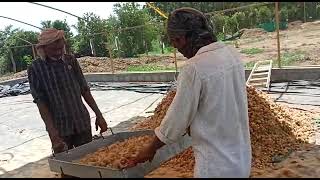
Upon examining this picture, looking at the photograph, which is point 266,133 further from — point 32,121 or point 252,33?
point 252,33

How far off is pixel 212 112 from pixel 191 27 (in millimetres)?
366

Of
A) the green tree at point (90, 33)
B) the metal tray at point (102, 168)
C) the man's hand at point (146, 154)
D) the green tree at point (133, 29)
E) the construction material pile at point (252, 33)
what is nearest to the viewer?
the man's hand at point (146, 154)

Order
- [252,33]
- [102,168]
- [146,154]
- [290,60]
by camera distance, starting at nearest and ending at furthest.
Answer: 1. [146,154]
2. [102,168]
3. [290,60]
4. [252,33]

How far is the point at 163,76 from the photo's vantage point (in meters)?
13.1

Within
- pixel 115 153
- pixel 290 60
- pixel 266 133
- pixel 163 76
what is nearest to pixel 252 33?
pixel 290 60

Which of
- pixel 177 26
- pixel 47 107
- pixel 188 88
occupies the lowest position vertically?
pixel 47 107

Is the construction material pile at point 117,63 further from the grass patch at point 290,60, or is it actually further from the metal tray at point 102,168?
the metal tray at point 102,168

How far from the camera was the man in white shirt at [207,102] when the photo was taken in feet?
5.40

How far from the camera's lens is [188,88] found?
1634mm

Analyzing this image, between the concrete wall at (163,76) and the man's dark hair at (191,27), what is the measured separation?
868cm

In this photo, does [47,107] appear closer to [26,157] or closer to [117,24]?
[26,157]

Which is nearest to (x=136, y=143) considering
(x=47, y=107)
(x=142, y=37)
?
A: (x=47, y=107)

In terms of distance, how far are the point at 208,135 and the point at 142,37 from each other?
18295mm

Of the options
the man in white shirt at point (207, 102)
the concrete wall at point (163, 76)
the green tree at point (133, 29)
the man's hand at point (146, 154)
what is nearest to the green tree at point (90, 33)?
the green tree at point (133, 29)
